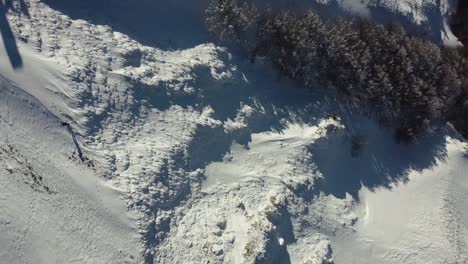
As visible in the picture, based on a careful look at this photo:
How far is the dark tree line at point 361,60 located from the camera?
17906 millimetres

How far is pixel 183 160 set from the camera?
14.9 m

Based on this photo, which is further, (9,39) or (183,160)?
(183,160)

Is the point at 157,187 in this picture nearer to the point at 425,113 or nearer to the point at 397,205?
the point at 397,205

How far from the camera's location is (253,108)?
17.0 metres

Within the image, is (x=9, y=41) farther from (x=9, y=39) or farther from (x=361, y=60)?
(x=361, y=60)

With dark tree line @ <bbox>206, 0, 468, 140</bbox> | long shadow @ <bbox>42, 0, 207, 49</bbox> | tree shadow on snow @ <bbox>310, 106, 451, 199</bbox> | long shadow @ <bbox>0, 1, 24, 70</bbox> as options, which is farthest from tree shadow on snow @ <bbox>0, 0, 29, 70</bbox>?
tree shadow on snow @ <bbox>310, 106, 451, 199</bbox>

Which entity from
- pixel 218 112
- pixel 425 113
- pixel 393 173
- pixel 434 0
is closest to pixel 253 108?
pixel 218 112

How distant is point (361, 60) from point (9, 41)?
13.2m

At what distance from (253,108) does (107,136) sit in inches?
222

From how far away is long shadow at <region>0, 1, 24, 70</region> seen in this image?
43.9 feet

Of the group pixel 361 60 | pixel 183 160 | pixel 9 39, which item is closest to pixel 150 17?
pixel 9 39

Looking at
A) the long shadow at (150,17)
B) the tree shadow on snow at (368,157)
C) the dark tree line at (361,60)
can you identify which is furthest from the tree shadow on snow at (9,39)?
the tree shadow on snow at (368,157)

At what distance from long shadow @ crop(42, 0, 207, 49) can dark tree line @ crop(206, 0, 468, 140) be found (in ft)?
2.53

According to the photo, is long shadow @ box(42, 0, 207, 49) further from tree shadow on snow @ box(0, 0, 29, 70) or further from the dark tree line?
tree shadow on snow @ box(0, 0, 29, 70)
